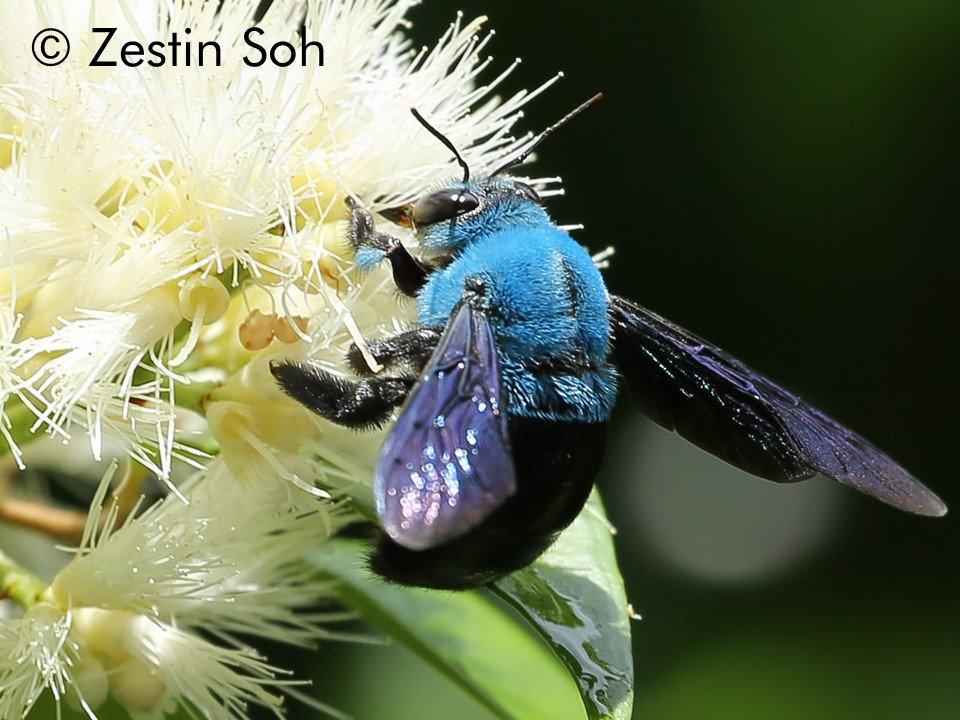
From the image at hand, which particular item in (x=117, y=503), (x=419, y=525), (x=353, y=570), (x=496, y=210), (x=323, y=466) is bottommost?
(x=353, y=570)

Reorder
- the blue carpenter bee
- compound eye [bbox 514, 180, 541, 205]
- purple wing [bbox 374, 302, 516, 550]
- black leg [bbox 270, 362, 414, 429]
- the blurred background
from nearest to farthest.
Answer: purple wing [bbox 374, 302, 516, 550] < the blue carpenter bee < black leg [bbox 270, 362, 414, 429] < compound eye [bbox 514, 180, 541, 205] < the blurred background

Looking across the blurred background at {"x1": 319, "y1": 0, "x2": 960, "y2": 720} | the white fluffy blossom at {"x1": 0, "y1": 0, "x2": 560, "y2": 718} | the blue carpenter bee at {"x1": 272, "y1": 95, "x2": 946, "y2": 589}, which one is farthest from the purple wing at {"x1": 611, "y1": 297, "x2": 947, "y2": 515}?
the blurred background at {"x1": 319, "y1": 0, "x2": 960, "y2": 720}

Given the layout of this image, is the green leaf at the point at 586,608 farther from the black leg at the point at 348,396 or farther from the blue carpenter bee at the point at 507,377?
the black leg at the point at 348,396

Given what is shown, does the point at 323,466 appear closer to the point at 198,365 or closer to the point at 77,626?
the point at 198,365

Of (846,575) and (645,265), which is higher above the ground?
(645,265)

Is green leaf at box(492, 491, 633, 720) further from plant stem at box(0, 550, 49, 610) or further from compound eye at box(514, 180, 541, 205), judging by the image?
plant stem at box(0, 550, 49, 610)

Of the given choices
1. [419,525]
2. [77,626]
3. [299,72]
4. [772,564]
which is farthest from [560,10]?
[419,525]
